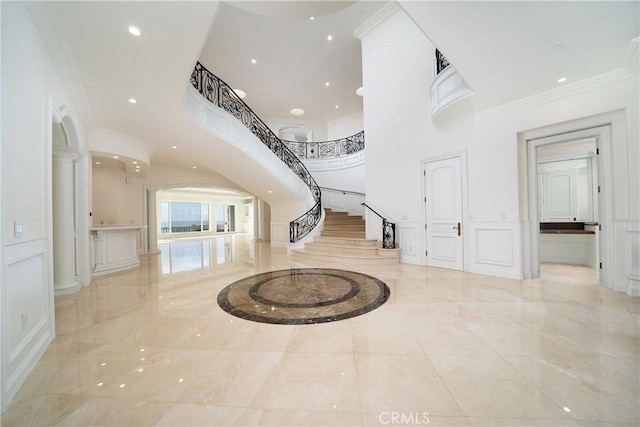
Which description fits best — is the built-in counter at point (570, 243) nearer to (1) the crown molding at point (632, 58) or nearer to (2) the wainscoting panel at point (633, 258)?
(2) the wainscoting panel at point (633, 258)

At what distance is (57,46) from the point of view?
2.55 m

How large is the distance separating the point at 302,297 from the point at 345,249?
2.68 meters

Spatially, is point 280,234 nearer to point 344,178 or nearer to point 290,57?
point 344,178

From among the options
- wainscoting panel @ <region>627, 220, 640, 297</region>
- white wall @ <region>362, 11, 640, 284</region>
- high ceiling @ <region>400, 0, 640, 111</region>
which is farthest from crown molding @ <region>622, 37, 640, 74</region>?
wainscoting panel @ <region>627, 220, 640, 297</region>

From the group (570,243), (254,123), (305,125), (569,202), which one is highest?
(305,125)

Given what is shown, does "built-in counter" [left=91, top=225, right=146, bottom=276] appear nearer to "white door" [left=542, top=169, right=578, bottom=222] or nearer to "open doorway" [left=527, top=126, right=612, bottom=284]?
"open doorway" [left=527, top=126, right=612, bottom=284]

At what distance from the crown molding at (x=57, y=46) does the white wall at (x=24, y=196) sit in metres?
0.07

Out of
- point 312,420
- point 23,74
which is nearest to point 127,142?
point 23,74

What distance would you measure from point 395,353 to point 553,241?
5900mm

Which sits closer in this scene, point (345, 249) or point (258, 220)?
point (345, 249)

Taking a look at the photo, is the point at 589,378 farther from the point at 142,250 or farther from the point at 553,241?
the point at 142,250

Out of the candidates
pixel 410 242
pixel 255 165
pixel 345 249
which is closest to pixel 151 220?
pixel 255 165

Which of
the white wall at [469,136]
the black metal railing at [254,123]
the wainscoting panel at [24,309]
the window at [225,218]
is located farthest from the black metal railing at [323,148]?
the window at [225,218]

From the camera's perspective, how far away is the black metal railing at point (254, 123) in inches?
206
